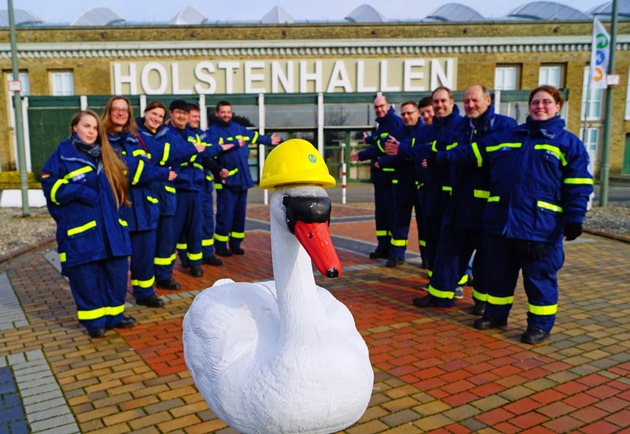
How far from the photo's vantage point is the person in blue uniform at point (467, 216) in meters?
4.85

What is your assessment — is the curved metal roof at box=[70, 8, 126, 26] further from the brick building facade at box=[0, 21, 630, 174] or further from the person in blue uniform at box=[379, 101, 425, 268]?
the person in blue uniform at box=[379, 101, 425, 268]

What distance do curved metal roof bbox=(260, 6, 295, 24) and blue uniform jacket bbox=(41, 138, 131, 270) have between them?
29.4m

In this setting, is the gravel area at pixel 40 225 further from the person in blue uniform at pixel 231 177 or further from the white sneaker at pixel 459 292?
the white sneaker at pixel 459 292

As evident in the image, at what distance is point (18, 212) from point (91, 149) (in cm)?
1100

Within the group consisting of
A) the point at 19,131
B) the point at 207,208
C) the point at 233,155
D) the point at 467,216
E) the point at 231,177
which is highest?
the point at 19,131

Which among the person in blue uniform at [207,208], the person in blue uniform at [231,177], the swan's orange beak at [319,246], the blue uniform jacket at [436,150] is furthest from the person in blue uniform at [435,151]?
the swan's orange beak at [319,246]

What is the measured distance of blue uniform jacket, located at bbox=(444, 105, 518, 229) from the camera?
4867 millimetres

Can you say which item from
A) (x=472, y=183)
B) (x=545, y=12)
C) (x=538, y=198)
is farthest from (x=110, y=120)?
(x=545, y=12)

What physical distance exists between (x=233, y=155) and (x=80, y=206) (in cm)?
341

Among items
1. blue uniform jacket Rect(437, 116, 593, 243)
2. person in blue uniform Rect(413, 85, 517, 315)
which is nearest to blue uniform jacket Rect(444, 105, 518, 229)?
person in blue uniform Rect(413, 85, 517, 315)

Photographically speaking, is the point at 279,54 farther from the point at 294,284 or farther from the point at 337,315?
the point at 294,284

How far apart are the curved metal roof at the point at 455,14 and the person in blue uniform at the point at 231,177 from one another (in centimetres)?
2924

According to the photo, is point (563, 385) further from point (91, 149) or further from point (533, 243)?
point (91, 149)

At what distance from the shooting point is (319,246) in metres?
1.93
